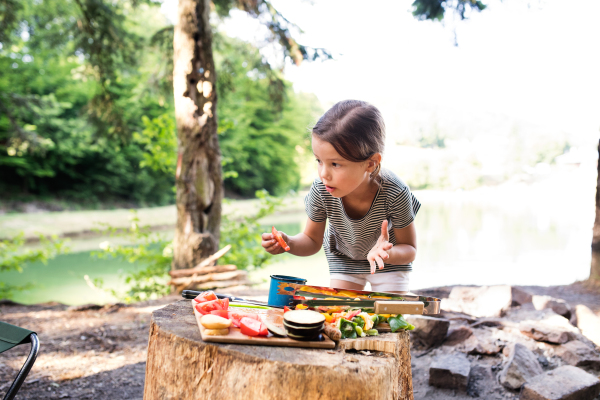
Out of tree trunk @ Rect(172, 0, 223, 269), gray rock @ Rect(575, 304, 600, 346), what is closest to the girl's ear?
gray rock @ Rect(575, 304, 600, 346)

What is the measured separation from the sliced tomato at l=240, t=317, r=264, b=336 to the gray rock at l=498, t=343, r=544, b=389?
6.24 feet

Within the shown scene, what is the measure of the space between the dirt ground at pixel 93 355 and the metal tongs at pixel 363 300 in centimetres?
120

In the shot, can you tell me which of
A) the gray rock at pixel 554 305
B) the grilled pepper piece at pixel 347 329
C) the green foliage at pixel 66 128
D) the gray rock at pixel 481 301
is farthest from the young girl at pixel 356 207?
the green foliage at pixel 66 128

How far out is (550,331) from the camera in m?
3.01

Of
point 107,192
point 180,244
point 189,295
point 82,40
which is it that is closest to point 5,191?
point 107,192

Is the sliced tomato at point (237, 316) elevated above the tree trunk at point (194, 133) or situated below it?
below

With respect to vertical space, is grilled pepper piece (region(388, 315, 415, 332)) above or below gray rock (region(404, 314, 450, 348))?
above

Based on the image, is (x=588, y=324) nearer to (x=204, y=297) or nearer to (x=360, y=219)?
(x=360, y=219)

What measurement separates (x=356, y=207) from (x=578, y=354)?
1.94m

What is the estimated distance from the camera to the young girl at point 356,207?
1.80 metres

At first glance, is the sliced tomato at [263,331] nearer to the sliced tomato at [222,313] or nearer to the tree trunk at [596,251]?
the sliced tomato at [222,313]

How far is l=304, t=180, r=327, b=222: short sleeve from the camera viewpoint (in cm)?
222

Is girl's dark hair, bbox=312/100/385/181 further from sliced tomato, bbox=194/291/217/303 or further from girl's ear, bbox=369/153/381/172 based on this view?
sliced tomato, bbox=194/291/217/303

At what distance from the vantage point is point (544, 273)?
9.86 m
